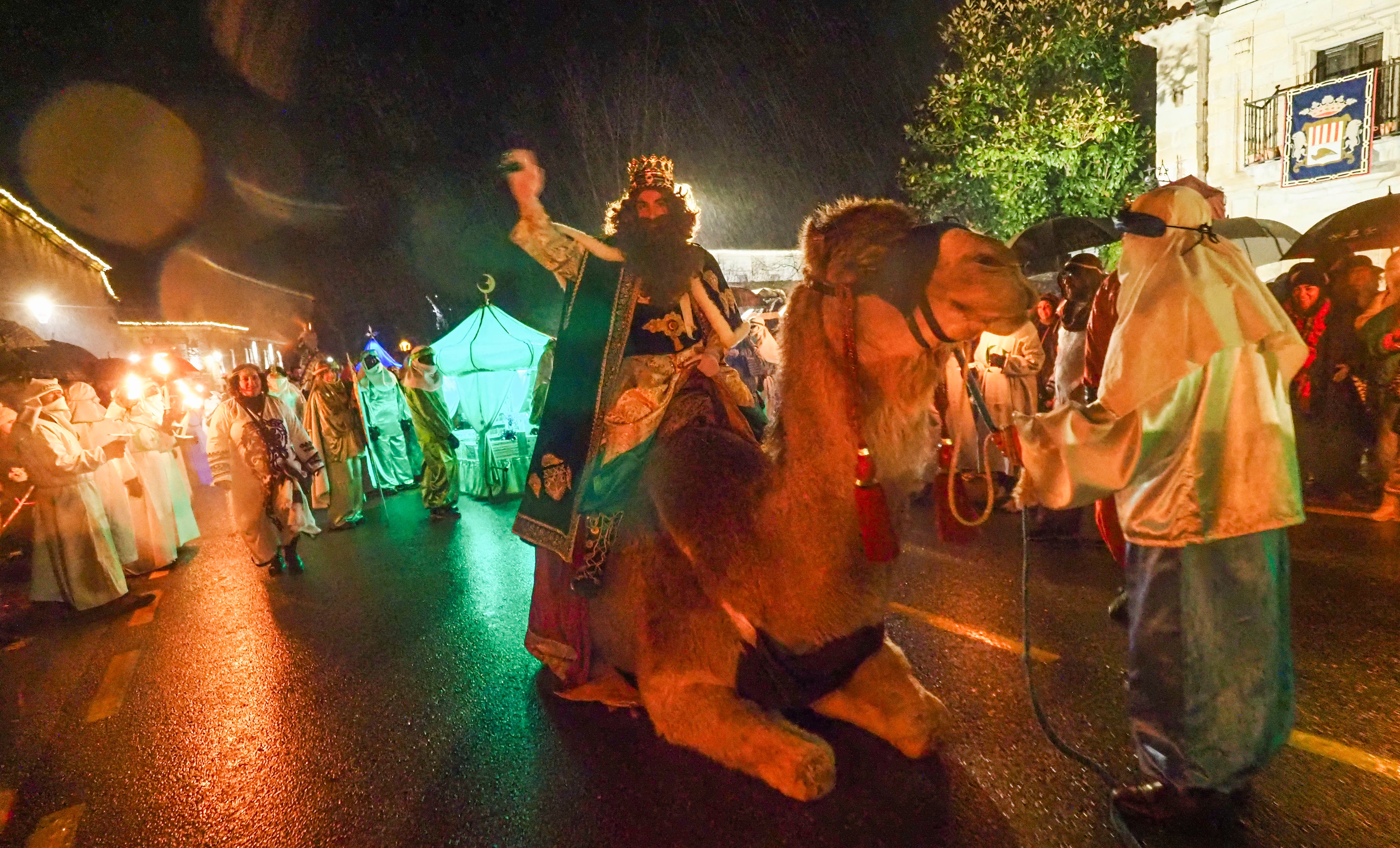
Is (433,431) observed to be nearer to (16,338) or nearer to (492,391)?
(492,391)

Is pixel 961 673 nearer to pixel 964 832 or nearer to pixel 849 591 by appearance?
pixel 964 832

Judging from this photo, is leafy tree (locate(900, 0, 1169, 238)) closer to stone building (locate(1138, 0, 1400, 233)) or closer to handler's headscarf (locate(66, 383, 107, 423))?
stone building (locate(1138, 0, 1400, 233))

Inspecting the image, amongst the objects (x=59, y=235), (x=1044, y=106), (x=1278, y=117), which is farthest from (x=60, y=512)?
(x=59, y=235)

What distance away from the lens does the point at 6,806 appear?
309 centimetres

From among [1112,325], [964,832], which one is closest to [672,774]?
[964,832]

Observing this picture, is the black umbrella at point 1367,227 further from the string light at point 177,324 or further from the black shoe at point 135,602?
the string light at point 177,324

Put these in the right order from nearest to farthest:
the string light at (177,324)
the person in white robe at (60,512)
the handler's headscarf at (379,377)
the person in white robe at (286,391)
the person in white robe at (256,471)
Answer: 1. the person in white robe at (60,512)
2. the person in white robe at (256,471)
3. the person in white robe at (286,391)
4. the handler's headscarf at (379,377)
5. the string light at (177,324)

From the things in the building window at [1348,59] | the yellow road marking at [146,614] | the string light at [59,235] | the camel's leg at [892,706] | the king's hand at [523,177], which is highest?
the string light at [59,235]

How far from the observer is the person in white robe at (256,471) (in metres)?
6.75

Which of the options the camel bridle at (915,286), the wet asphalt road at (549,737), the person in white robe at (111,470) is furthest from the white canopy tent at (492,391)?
the camel bridle at (915,286)

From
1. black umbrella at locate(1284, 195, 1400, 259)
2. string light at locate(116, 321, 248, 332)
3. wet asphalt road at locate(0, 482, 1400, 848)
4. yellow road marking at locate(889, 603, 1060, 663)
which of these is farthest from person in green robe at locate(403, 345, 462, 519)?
string light at locate(116, 321, 248, 332)

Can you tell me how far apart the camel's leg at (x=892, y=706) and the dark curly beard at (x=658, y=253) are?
1.70 meters

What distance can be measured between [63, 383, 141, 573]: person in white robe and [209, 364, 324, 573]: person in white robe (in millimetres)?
896

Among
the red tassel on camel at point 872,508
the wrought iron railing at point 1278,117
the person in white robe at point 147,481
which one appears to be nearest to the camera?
the red tassel on camel at point 872,508
